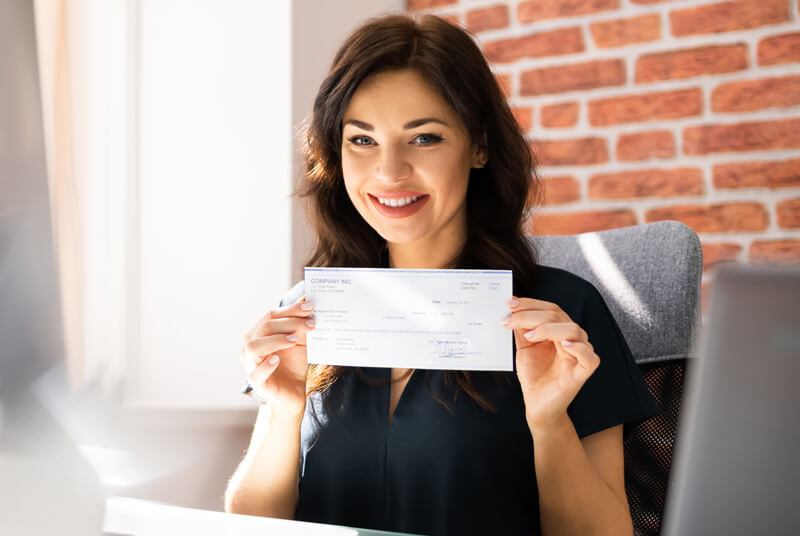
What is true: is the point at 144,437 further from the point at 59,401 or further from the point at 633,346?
the point at 633,346

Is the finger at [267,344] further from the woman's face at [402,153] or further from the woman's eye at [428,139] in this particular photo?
the woman's eye at [428,139]

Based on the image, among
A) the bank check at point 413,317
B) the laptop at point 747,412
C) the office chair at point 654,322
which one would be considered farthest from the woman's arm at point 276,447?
the laptop at point 747,412

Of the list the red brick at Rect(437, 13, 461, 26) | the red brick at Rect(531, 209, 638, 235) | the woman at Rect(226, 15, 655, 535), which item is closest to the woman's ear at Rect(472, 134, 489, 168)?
the woman at Rect(226, 15, 655, 535)

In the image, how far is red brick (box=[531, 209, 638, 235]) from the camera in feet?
5.65

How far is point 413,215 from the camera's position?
1137mm

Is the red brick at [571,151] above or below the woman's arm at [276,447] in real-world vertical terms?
above

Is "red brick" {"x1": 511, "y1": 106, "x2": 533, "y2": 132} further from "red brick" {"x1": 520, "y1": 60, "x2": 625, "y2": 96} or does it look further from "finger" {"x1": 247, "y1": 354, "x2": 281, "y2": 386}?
"finger" {"x1": 247, "y1": 354, "x2": 281, "y2": 386}

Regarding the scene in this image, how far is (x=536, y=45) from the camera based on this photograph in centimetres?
182

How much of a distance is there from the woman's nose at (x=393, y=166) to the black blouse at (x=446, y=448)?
318 mm

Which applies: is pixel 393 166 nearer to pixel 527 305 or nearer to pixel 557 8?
pixel 527 305

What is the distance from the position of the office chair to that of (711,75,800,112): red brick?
2.06 ft

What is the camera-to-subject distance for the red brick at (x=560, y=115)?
5.82ft

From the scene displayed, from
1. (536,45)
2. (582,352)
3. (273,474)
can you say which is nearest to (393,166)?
(582,352)

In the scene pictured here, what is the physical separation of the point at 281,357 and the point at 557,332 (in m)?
0.44
